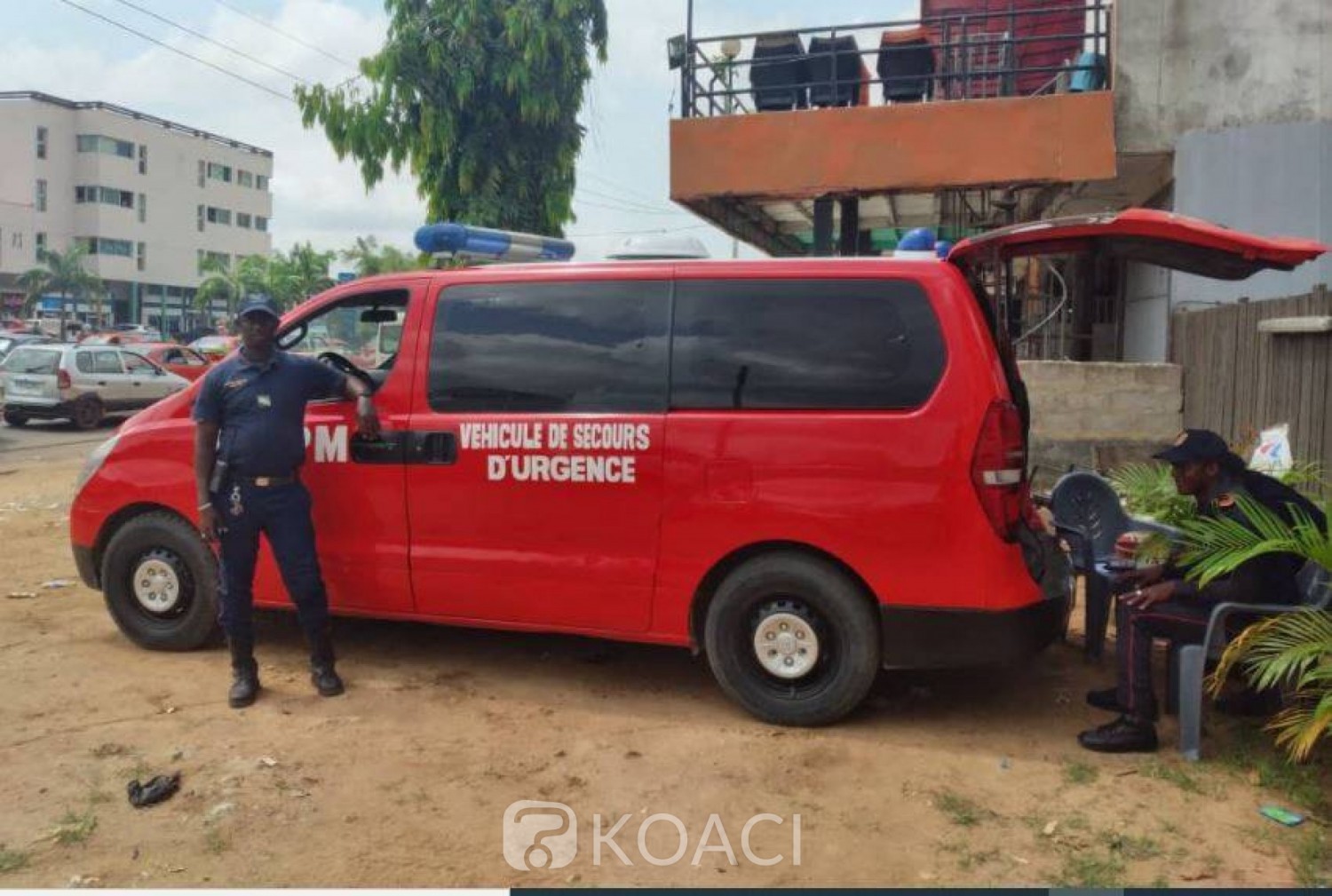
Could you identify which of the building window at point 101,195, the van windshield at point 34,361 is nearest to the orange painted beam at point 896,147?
the van windshield at point 34,361

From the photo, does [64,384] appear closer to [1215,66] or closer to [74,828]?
[74,828]

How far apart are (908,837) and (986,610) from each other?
101cm

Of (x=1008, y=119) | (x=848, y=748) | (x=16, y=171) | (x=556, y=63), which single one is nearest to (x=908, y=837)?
(x=848, y=748)

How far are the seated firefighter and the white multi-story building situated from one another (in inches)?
2709

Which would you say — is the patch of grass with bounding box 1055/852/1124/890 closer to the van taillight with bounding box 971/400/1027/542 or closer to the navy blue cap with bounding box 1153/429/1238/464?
the van taillight with bounding box 971/400/1027/542

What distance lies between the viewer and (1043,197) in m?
10.4

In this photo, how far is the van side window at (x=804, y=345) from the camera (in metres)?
4.14

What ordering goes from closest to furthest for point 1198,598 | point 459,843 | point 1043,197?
1. point 459,843
2. point 1198,598
3. point 1043,197

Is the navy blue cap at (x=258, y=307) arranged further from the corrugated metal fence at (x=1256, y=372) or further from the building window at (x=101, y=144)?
the building window at (x=101, y=144)

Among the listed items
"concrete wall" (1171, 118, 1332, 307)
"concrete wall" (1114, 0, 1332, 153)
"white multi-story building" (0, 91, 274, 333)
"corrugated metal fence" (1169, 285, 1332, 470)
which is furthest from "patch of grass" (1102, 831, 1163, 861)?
"white multi-story building" (0, 91, 274, 333)

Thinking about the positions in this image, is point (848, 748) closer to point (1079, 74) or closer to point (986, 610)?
point (986, 610)

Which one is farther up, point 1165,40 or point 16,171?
point 16,171

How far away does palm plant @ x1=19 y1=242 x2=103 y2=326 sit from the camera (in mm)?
57812

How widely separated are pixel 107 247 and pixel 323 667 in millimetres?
68875
